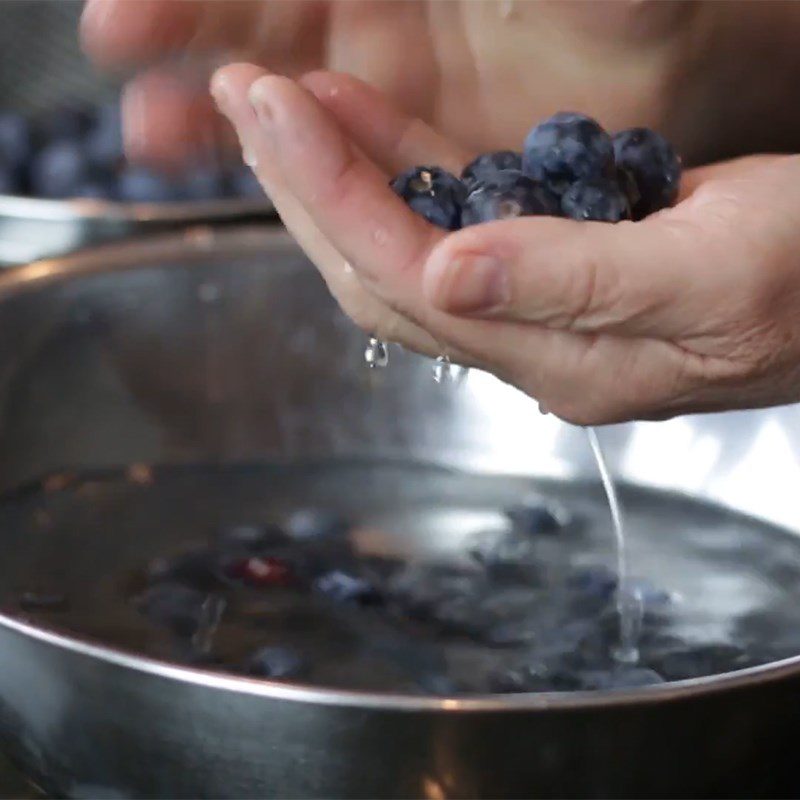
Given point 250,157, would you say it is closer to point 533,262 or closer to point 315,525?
point 533,262

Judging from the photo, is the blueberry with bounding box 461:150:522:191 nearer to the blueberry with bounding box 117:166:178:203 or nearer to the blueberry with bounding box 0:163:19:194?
the blueberry with bounding box 117:166:178:203

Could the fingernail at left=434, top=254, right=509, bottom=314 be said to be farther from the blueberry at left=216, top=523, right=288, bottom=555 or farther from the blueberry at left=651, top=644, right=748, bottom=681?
the blueberry at left=216, top=523, right=288, bottom=555

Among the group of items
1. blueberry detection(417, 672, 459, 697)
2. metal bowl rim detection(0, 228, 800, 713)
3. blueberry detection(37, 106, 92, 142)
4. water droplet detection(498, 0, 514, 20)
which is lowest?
blueberry detection(37, 106, 92, 142)

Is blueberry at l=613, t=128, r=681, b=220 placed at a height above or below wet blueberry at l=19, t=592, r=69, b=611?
above

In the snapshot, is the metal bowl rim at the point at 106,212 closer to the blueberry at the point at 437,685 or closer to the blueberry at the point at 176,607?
the blueberry at the point at 176,607

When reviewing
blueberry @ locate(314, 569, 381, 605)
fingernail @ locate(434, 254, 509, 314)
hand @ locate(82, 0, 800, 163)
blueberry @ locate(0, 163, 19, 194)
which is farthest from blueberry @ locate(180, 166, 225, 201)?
fingernail @ locate(434, 254, 509, 314)

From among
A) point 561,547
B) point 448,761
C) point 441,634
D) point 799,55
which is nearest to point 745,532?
point 561,547

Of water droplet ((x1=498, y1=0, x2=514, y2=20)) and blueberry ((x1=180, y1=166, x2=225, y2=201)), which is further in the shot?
blueberry ((x1=180, y1=166, x2=225, y2=201))

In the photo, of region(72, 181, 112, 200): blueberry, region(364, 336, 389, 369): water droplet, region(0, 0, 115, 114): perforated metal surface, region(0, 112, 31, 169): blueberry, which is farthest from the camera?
region(0, 0, 115, 114): perforated metal surface

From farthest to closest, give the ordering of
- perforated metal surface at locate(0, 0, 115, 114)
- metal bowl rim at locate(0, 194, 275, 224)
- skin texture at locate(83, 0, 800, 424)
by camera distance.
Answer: perforated metal surface at locate(0, 0, 115, 114) < metal bowl rim at locate(0, 194, 275, 224) < skin texture at locate(83, 0, 800, 424)
